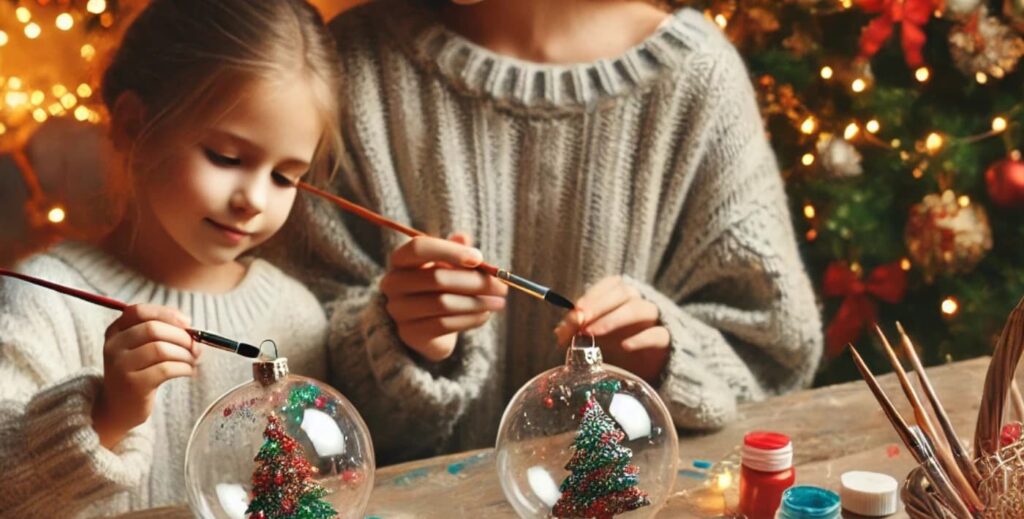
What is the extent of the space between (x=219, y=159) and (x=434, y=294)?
25cm

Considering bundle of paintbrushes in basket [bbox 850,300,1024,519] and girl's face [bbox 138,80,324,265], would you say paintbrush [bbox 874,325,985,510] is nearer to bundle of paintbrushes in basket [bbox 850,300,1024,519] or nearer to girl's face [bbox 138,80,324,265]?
bundle of paintbrushes in basket [bbox 850,300,1024,519]

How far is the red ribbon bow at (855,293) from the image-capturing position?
5.40 feet

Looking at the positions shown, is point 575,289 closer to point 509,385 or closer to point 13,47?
point 509,385

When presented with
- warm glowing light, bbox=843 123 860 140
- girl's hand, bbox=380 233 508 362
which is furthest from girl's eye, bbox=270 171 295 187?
warm glowing light, bbox=843 123 860 140

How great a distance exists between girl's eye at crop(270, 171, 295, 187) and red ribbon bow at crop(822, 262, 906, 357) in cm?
88

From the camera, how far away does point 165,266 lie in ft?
3.39

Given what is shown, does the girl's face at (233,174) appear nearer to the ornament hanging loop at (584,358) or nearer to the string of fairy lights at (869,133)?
the ornament hanging loop at (584,358)

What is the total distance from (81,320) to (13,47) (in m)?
0.24

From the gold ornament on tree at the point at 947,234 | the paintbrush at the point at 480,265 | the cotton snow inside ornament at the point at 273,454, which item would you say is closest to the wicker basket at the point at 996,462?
the paintbrush at the point at 480,265

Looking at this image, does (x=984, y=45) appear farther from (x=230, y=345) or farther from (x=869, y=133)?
(x=230, y=345)

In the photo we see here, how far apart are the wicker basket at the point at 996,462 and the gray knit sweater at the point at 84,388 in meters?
0.61

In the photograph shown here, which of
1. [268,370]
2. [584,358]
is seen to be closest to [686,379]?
[584,358]

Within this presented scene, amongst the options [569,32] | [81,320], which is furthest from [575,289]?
[81,320]

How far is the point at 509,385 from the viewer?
4.22 feet
